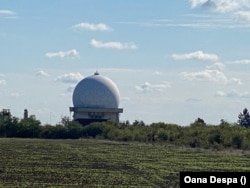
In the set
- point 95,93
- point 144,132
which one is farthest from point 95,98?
point 144,132

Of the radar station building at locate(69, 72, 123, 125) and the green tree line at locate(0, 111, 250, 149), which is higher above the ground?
the radar station building at locate(69, 72, 123, 125)

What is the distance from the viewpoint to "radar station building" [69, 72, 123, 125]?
109688 mm

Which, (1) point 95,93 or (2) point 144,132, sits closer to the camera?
(2) point 144,132

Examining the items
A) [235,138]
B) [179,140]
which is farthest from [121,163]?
[179,140]

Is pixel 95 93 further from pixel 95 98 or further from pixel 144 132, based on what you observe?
pixel 144 132

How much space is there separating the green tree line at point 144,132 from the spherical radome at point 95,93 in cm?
330

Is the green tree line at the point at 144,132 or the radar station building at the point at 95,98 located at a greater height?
the radar station building at the point at 95,98

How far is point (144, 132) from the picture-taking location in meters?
93.8

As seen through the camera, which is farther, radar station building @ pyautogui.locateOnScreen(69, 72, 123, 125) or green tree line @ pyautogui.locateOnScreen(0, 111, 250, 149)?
radar station building @ pyautogui.locateOnScreen(69, 72, 123, 125)

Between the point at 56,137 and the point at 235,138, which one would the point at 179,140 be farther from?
the point at 56,137

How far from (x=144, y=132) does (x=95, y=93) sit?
18.3 m

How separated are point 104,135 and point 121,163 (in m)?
62.6

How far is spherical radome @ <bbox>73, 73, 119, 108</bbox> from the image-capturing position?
109431 millimetres

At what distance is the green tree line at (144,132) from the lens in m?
69.6
